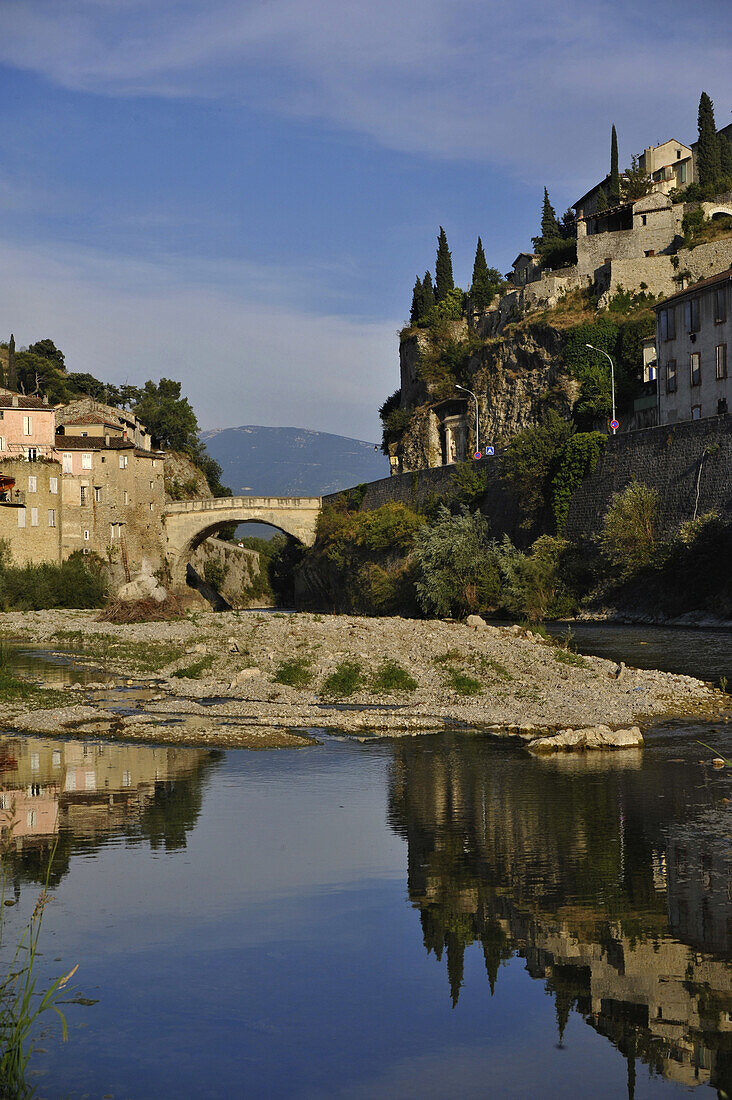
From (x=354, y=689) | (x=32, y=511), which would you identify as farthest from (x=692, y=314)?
Result: (x=32, y=511)

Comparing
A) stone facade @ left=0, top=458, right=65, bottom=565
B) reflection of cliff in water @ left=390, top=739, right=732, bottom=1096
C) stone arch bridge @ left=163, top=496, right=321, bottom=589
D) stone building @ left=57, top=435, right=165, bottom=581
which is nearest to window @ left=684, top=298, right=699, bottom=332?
stone arch bridge @ left=163, top=496, right=321, bottom=589

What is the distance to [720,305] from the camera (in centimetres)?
5028

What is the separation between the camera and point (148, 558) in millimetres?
72312

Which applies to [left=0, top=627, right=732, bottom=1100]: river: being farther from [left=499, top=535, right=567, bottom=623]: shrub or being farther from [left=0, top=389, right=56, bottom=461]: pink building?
[left=0, top=389, right=56, bottom=461]: pink building

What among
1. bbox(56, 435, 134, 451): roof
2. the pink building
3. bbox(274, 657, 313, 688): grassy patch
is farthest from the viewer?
bbox(56, 435, 134, 451): roof

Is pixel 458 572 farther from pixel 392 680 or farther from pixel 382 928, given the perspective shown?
pixel 382 928

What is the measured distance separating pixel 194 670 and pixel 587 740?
11070mm

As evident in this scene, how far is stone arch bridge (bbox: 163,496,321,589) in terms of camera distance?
7600 cm

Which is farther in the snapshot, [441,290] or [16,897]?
[441,290]

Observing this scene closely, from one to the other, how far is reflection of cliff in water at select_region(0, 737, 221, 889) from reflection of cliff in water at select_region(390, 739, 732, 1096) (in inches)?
102

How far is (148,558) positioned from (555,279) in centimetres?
3506

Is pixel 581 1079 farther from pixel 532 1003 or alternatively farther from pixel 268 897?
pixel 268 897

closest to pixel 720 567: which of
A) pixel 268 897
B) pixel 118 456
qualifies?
pixel 268 897

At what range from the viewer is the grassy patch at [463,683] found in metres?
21.1
